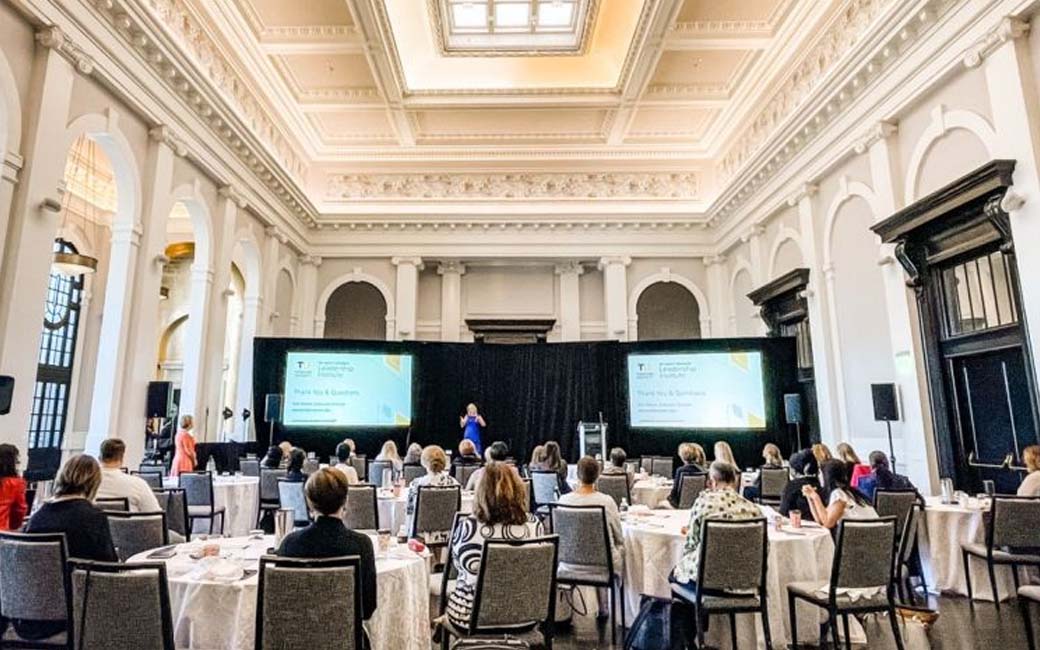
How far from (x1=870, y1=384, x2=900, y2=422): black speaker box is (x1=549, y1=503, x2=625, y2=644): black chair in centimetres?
430

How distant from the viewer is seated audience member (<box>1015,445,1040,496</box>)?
4.32 meters

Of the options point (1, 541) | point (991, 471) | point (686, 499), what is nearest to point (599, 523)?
point (686, 499)

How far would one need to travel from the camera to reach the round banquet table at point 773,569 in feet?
11.3

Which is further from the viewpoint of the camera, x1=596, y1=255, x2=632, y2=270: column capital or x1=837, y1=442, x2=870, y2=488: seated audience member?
x1=596, y1=255, x2=632, y2=270: column capital

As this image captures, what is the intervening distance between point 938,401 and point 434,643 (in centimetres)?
567

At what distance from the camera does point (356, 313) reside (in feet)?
44.8

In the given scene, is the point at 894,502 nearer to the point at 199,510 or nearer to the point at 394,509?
the point at 394,509

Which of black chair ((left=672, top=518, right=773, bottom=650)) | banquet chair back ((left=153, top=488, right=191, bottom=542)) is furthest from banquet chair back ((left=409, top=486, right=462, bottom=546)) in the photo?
black chair ((left=672, top=518, right=773, bottom=650))

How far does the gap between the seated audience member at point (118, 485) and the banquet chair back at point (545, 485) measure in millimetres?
3201

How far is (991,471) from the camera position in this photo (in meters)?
5.66

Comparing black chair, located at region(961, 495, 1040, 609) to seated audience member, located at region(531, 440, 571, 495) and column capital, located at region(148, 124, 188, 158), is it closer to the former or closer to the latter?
seated audience member, located at region(531, 440, 571, 495)

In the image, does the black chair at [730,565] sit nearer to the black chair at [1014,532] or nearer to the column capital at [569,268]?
the black chair at [1014,532]

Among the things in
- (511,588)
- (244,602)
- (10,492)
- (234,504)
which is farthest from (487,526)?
(234,504)

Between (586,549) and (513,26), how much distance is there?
8229 mm
